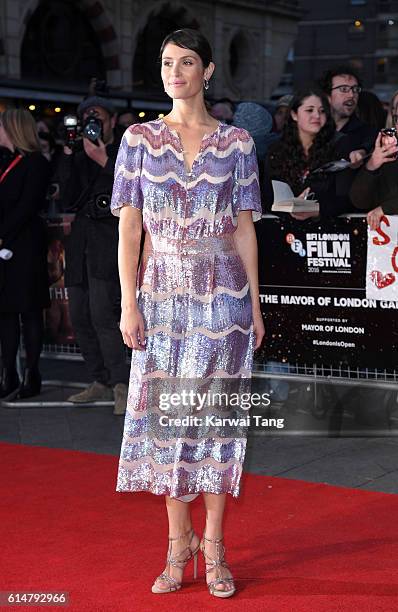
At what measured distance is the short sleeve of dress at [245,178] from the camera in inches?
162

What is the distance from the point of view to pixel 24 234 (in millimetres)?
7926

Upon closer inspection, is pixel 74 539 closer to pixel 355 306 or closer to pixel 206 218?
pixel 206 218

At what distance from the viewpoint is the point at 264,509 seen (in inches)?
206

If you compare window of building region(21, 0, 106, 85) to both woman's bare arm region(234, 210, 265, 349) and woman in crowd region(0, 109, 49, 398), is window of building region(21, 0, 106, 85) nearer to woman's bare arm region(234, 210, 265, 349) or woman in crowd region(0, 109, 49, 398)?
woman in crowd region(0, 109, 49, 398)

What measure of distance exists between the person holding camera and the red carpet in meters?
1.46

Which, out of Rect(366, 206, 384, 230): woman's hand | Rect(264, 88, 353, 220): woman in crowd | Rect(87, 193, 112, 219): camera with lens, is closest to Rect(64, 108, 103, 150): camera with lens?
Rect(87, 193, 112, 219): camera with lens

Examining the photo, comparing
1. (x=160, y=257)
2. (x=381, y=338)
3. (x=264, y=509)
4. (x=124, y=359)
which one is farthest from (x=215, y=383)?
(x=124, y=359)

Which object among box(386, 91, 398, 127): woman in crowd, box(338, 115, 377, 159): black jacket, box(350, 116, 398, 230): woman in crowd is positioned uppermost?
box(386, 91, 398, 127): woman in crowd

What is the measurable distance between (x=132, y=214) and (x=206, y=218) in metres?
0.28

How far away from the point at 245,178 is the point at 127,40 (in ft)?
83.6

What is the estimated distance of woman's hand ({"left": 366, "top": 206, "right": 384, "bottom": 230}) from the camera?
627cm

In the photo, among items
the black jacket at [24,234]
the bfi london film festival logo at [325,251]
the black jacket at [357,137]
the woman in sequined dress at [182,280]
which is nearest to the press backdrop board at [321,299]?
the bfi london film festival logo at [325,251]

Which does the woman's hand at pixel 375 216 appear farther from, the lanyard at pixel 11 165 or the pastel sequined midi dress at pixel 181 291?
the lanyard at pixel 11 165

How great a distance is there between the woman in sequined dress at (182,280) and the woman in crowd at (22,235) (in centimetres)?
387
